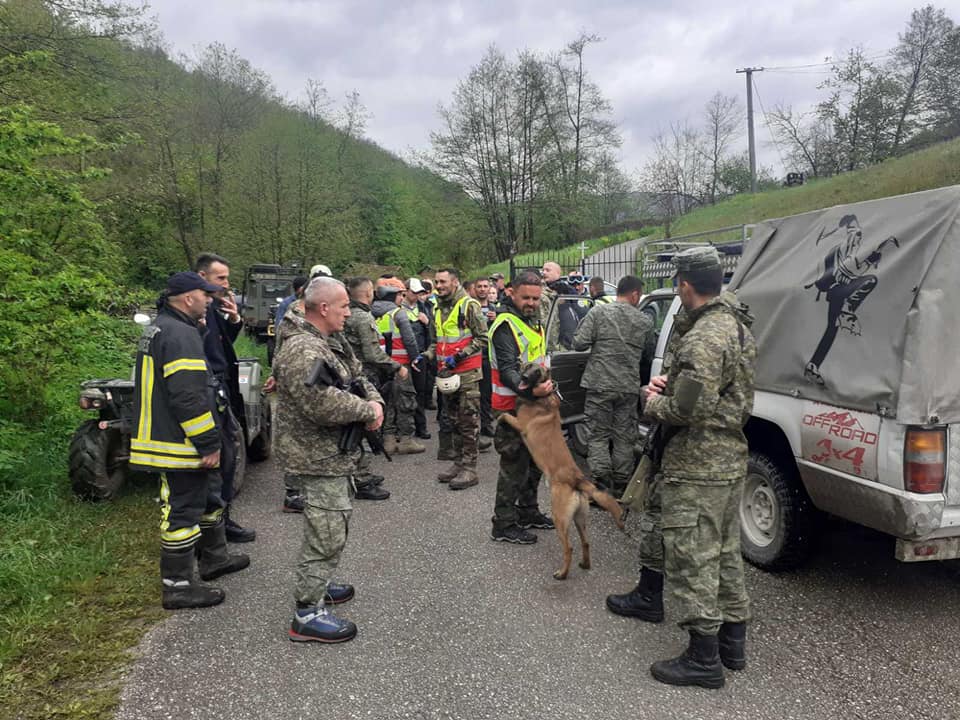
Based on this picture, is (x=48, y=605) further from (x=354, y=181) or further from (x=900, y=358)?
(x=354, y=181)

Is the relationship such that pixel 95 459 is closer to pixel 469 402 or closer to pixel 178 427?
pixel 178 427

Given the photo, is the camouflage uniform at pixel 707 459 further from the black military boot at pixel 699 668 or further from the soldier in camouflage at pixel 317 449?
the soldier in camouflage at pixel 317 449

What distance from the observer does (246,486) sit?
5.83 meters

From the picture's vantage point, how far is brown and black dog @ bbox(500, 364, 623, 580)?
374cm

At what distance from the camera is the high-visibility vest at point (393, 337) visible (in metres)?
7.12

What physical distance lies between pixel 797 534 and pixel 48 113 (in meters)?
10.2

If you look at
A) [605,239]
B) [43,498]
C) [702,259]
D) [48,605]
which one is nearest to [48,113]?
[43,498]

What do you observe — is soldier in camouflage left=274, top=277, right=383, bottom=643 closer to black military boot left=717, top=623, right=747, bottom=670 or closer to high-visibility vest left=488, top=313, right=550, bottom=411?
high-visibility vest left=488, top=313, right=550, bottom=411

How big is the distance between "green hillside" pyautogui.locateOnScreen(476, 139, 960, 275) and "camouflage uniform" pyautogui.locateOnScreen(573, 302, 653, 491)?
1528 cm

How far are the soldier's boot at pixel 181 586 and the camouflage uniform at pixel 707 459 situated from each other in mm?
2626

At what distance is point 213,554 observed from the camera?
391 centimetres

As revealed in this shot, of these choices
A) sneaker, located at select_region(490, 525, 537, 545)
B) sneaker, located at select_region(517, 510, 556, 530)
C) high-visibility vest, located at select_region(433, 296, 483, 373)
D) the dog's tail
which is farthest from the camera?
high-visibility vest, located at select_region(433, 296, 483, 373)

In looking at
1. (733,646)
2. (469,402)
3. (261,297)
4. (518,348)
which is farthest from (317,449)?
(261,297)

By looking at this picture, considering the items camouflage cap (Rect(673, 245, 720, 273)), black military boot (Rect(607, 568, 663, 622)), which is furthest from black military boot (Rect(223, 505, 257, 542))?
camouflage cap (Rect(673, 245, 720, 273))
